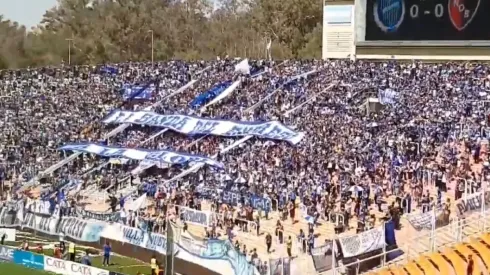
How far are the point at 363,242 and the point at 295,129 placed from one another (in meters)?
14.2

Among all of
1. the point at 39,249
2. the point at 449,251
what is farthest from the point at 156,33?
→ the point at 449,251

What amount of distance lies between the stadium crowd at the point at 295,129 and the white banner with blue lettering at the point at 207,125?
325mm

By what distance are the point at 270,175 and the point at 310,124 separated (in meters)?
4.46

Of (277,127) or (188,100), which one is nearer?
(277,127)

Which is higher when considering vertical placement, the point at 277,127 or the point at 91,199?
the point at 277,127

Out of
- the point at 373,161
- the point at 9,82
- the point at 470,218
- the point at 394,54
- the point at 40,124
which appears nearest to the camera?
the point at 470,218

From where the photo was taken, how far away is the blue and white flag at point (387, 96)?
109ft

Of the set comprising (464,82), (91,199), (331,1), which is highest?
(331,1)

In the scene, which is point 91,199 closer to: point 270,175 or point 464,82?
point 270,175

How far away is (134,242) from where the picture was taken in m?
25.5

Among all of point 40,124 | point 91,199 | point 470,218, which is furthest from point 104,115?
point 470,218

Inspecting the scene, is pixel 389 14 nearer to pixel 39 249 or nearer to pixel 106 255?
pixel 106 255

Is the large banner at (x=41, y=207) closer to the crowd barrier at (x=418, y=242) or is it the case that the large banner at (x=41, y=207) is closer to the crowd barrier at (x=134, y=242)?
the crowd barrier at (x=134, y=242)

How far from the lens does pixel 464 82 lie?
3244 cm
